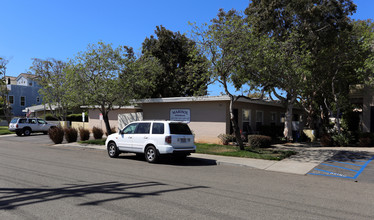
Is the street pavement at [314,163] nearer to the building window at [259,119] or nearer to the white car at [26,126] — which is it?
the building window at [259,119]

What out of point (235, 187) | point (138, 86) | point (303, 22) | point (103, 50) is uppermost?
point (303, 22)

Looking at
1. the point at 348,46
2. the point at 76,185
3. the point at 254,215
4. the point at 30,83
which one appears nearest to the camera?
the point at 254,215

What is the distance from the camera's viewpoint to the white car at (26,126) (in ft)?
89.6

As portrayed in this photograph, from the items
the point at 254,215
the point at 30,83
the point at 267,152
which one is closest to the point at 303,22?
the point at 267,152

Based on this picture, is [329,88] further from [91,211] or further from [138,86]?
[91,211]

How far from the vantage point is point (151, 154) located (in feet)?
38.2

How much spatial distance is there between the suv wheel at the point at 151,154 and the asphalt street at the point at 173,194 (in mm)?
1443

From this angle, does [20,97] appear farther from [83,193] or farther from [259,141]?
[83,193]

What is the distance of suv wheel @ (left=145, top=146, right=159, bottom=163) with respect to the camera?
11387 mm

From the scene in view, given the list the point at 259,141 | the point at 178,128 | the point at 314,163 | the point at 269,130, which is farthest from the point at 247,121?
the point at 178,128

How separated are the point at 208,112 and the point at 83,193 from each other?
13.3 meters

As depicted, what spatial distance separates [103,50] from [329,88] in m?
16.9

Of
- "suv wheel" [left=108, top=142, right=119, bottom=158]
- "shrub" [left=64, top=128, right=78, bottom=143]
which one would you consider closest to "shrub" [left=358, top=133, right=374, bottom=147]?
"suv wheel" [left=108, top=142, right=119, bottom=158]

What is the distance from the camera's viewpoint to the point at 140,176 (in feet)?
28.2
